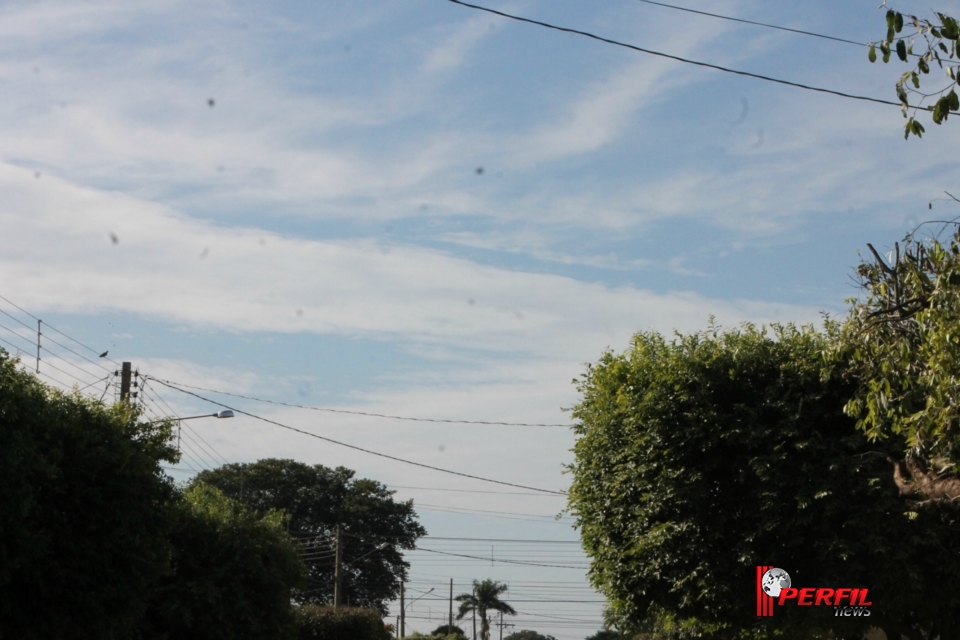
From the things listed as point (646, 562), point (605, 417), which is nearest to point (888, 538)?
point (646, 562)

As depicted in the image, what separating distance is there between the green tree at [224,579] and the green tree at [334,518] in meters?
40.6

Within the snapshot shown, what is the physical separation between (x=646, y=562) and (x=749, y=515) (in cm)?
213

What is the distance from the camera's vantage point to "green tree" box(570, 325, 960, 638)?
58.8 ft

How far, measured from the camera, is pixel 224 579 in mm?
27266

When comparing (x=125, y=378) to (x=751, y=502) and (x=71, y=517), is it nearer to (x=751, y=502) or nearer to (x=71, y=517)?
(x=71, y=517)

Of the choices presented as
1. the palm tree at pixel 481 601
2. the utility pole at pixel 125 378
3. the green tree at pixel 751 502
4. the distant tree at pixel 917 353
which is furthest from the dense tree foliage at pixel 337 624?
the palm tree at pixel 481 601

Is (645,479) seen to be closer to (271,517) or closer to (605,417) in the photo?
(605,417)

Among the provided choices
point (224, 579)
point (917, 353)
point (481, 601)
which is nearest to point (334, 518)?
point (481, 601)

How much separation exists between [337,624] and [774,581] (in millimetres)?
25858

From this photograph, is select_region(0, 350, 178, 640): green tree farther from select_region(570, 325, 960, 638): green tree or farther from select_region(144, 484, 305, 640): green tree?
select_region(570, 325, 960, 638): green tree

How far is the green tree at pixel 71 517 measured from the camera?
49.6 ft

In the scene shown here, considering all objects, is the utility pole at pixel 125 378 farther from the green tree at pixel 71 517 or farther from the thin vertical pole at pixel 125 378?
the green tree at pixel 71 517

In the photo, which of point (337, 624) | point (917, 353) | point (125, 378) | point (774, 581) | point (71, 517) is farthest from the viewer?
point (337, 624)

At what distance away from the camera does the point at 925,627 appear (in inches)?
758
